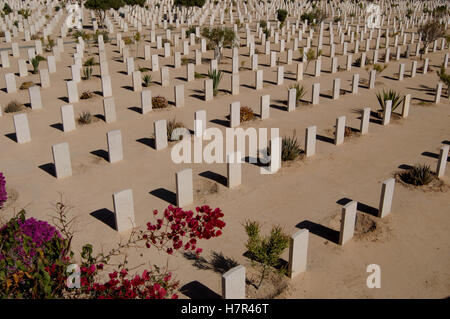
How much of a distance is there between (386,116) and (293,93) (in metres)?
2.63

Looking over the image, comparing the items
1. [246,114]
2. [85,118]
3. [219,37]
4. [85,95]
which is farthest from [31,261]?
[219,37]

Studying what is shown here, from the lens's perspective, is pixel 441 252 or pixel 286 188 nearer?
pixel 441 252

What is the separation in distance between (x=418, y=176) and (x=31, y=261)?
6922 mm

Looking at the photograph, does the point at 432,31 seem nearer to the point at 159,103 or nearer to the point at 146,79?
A: the point at 146,79

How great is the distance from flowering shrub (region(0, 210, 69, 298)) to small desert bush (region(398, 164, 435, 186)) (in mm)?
6441

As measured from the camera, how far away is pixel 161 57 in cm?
1895

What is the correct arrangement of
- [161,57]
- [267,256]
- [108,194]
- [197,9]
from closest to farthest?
[267,256]
[108,194]
[161,57]
[197,9]

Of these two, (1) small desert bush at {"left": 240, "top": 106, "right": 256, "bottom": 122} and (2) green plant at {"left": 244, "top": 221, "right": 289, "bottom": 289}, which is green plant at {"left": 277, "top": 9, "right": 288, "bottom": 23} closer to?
(1) small desert bush at {"left": 240, "top": 106, "right": 256, "bottom": 122}

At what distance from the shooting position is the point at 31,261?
447 cm

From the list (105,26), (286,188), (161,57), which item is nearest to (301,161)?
(286,188)

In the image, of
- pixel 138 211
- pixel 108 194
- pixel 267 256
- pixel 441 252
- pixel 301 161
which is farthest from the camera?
pixel 301 161

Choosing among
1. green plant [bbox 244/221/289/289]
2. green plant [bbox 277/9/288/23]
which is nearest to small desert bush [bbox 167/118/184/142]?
green plant [bbox 244/221/289/289]

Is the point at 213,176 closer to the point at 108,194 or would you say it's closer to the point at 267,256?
the point at 108,194

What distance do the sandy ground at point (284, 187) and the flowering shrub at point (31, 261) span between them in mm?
1274
